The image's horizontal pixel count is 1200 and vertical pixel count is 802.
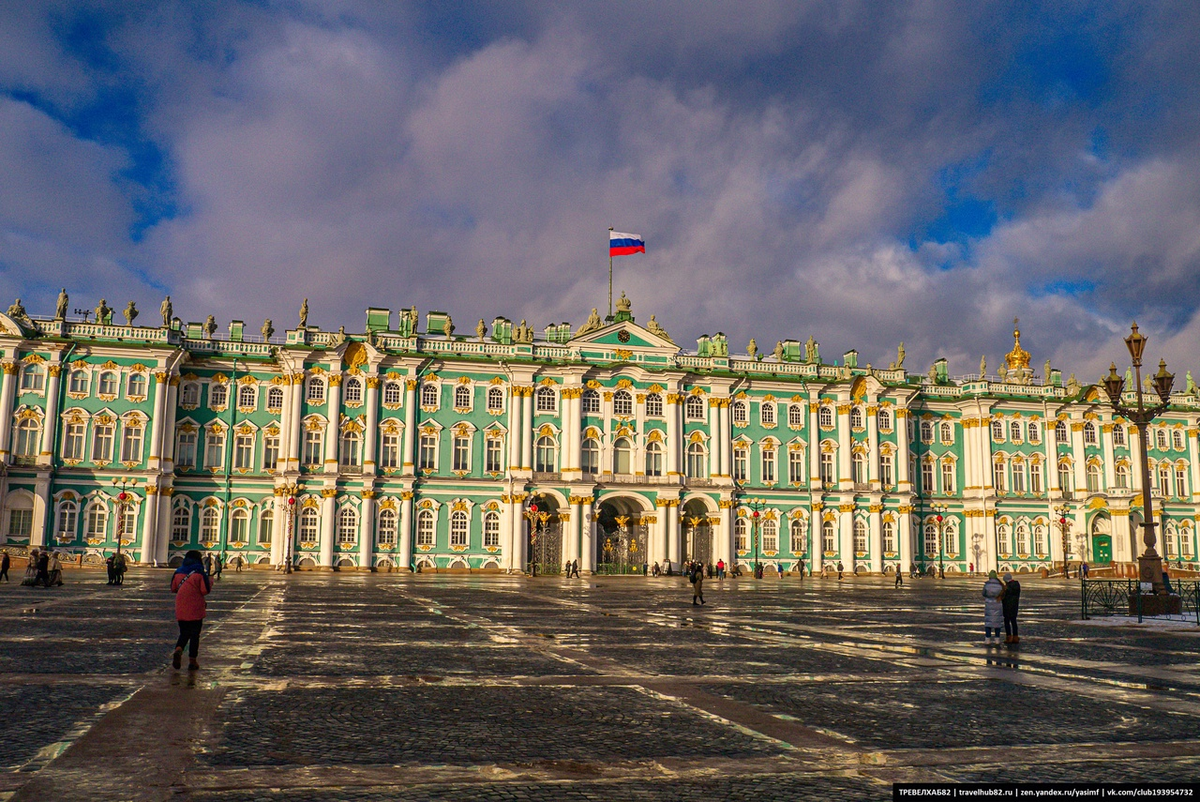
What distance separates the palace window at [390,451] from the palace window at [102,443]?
1758cm

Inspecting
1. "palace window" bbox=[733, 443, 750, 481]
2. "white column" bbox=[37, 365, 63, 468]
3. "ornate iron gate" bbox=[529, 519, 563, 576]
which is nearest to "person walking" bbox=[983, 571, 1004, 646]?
"ornate iron gate" bbox=[529, 519, 563, 576]

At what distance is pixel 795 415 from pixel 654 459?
12.5 meters

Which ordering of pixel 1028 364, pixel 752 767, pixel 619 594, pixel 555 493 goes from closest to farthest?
1. pixel 752 767
2. pixel 619 594
3. pixel 555 493
4. pixel 1028 364

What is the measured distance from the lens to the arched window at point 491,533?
69.8 meters

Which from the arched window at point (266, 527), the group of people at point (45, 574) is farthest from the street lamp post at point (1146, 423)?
the arched window at point (266, 527)

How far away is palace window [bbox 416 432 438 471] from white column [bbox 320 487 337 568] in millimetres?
6381

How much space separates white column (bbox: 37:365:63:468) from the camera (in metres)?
63.4

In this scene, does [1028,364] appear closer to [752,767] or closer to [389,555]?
[389,555]

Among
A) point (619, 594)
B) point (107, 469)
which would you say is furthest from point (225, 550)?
point (619, 594)

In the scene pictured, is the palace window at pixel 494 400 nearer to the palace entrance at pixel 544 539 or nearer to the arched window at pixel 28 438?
the palace entrance at pixel 544 539

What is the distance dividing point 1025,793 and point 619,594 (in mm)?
35730

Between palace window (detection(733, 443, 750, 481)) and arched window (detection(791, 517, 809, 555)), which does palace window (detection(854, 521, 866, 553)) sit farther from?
palace window (detection(733, 443, 750, 481))

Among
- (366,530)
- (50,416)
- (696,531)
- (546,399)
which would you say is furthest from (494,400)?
(50,416)

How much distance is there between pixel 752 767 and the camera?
347 inches
